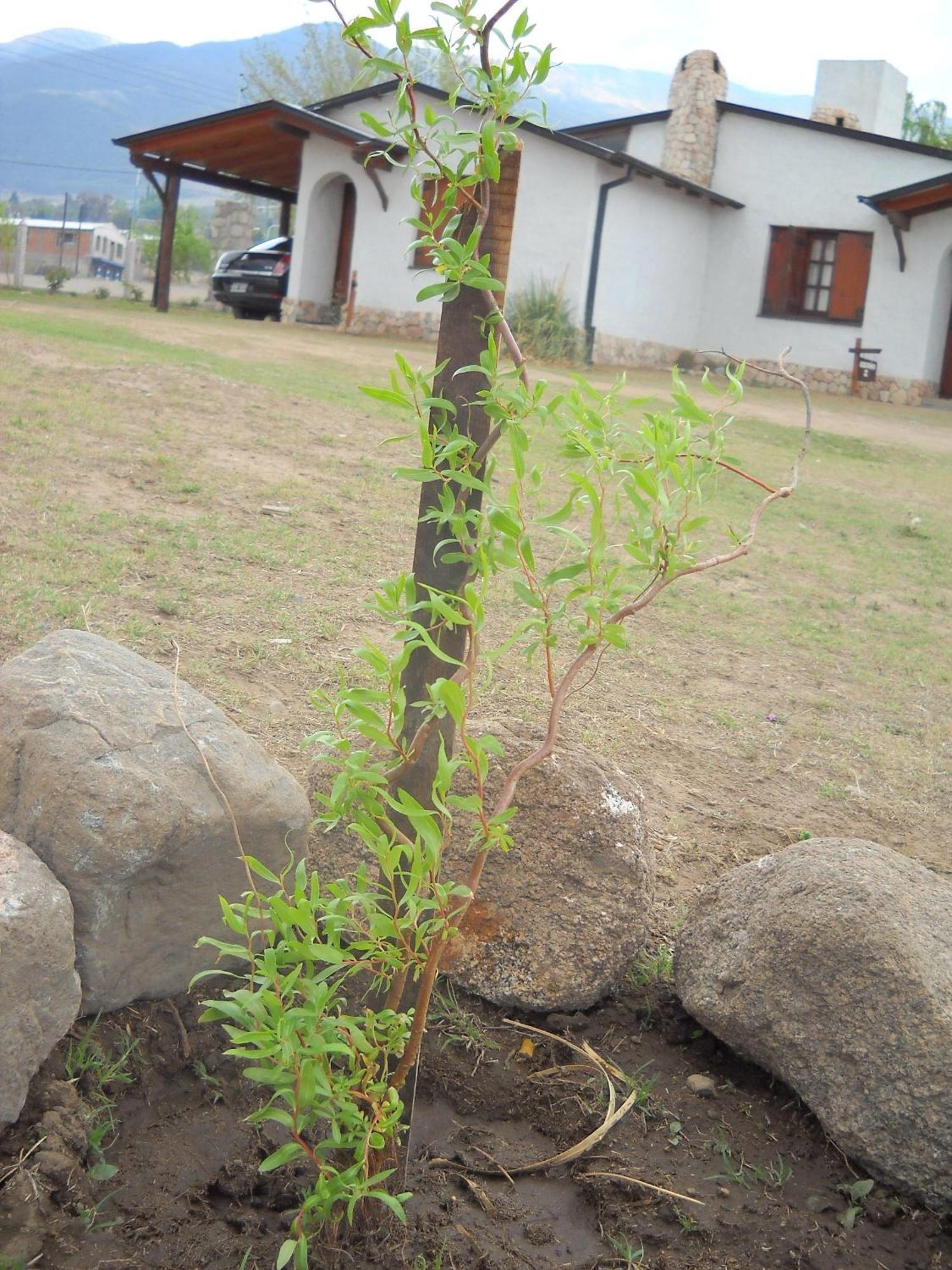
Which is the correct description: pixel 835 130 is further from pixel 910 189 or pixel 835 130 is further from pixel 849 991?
pixel 849 991

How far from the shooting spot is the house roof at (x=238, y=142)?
1727cm

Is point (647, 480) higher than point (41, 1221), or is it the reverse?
point (647, 480)

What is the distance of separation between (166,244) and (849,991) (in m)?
17.4

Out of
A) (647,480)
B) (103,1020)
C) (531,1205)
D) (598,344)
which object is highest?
(598,344)

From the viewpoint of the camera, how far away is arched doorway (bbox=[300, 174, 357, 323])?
A: 19.6 m

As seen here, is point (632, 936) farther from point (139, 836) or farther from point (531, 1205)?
point (139, 836)

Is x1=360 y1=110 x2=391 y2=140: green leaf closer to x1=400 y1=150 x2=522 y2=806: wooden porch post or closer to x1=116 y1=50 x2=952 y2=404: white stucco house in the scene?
x1=400 y1=150 x2=522 y2=806: wooden porch post

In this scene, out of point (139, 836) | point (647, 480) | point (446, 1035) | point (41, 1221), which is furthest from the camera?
point (446, 1035)

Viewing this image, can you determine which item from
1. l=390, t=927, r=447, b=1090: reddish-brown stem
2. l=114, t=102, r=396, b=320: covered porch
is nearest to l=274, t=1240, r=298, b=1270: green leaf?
l=390, t=927, r=447, b=1090: reddish-brown stem

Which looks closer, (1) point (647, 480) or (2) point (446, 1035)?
(1) point (647, 480)

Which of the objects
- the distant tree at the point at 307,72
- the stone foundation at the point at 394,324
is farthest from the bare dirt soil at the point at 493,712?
the distant tree at the point at 307,72

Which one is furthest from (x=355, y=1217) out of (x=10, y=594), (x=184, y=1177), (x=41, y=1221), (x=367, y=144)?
(x=367, y=144)

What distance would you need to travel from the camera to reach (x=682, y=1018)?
299 cm

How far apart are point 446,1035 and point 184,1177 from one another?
0.71m
